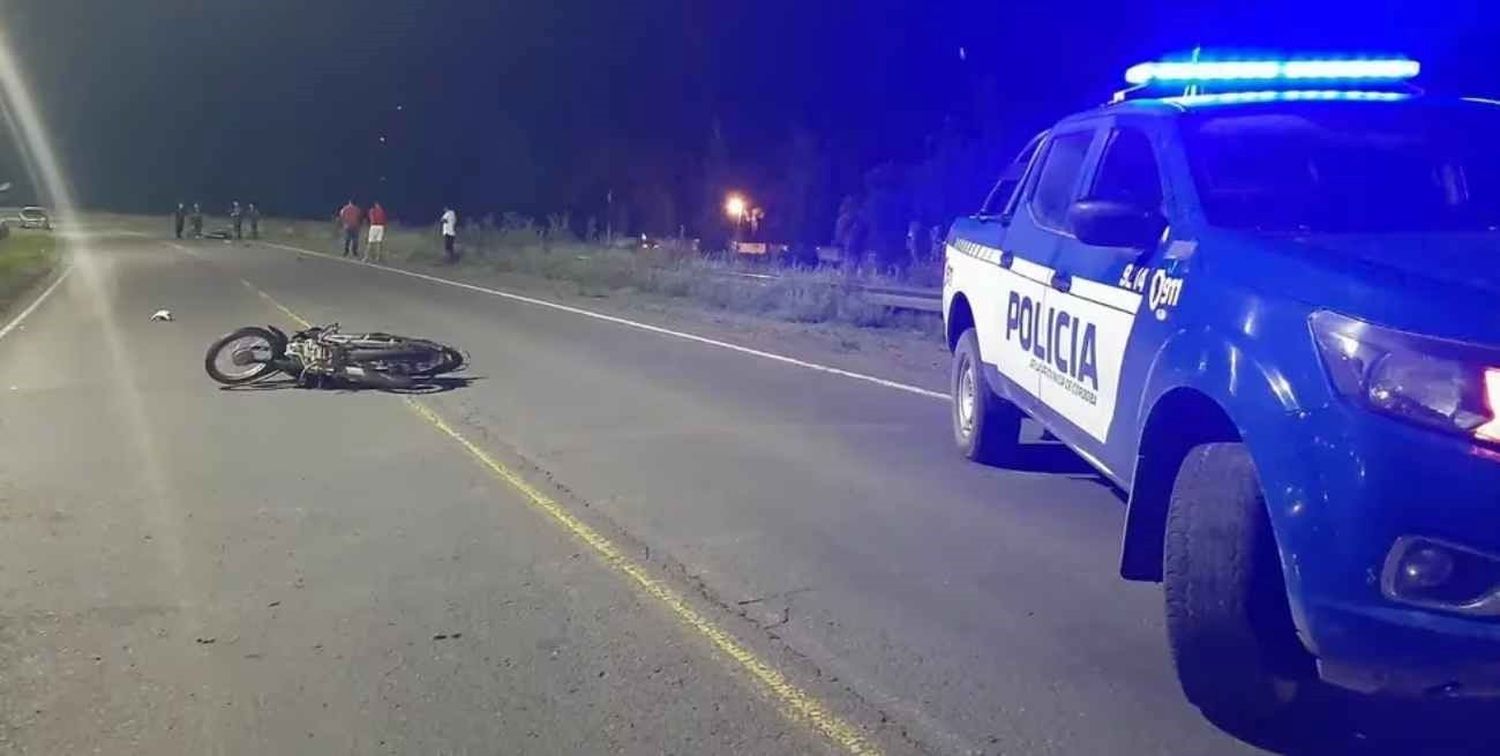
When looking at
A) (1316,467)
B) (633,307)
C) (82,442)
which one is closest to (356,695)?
(1316,467)

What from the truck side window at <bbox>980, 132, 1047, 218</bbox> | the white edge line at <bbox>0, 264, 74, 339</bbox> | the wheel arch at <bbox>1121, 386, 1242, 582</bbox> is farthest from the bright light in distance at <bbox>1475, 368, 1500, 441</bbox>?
the white edge line at <bbox>0, 264, 74, 339</bbox>

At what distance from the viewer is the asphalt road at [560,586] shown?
4.54 m

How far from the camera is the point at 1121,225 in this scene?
16.7ft

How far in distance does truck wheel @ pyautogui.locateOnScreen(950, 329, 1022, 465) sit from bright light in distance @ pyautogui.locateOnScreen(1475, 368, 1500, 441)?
182 inches

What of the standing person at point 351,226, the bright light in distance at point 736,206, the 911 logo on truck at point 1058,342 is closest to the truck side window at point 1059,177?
the 911 logo on truck at point 1058,342

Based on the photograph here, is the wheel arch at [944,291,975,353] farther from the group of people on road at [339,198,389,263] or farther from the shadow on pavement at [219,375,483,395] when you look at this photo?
the group of people on road at [339,198,389,263]

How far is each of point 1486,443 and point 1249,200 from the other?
1.82 metres

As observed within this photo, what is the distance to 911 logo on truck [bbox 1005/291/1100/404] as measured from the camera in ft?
18.7

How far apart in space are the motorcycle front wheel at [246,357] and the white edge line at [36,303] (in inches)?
287

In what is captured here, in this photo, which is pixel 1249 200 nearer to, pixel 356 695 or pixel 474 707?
pixel 474 707

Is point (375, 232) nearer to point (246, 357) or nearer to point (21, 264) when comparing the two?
point (21, 264)

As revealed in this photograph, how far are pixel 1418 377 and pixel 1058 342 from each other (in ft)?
8.76

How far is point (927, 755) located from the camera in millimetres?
4250

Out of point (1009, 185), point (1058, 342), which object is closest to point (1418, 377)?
point (1058, 342)
